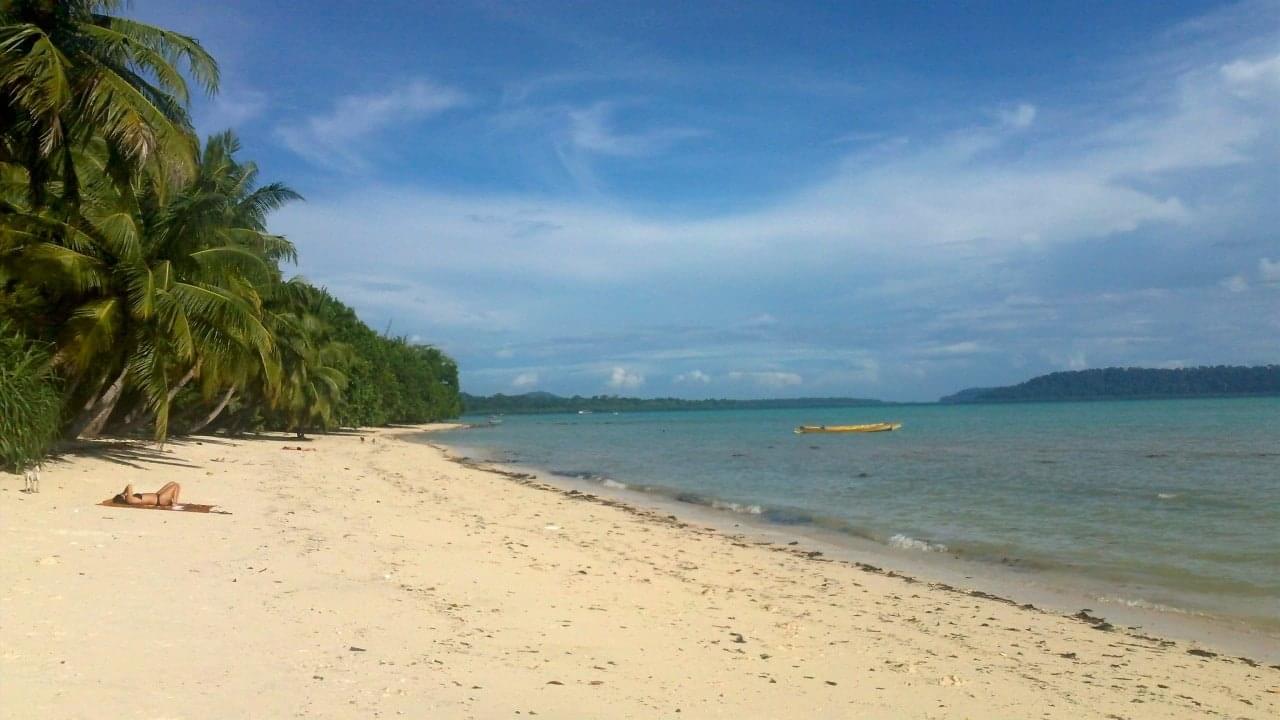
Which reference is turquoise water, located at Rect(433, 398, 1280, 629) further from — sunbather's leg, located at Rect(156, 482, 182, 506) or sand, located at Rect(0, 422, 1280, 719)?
sunbather's leg, located at Rect(156, 482, 182, 506)

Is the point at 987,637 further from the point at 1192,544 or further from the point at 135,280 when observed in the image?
the point at 135,280

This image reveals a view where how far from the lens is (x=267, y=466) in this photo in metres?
21.1

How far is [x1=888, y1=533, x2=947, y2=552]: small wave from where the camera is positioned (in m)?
14.0

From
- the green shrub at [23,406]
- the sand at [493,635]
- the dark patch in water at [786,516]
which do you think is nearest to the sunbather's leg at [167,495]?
the sand at [493,635]

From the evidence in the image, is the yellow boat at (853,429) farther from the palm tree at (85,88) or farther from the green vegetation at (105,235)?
the palm tree at (85,88)

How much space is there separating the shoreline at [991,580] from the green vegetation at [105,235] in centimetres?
963

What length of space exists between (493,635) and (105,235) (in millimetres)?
13095

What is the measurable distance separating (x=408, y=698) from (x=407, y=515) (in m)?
9.34

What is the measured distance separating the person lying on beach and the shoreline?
867 centimetres

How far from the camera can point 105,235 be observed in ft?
50.8

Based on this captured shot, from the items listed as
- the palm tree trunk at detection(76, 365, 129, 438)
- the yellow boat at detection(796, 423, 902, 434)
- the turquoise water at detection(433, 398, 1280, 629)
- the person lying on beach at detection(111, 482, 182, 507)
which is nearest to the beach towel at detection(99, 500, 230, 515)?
the person lying on beach at detection(111, 482, 182, 507)

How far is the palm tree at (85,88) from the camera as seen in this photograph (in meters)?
11.5

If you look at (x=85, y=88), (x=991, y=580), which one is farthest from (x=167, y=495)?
(x=991, y=580)

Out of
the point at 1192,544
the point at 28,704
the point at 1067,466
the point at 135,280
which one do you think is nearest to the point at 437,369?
the point at 1067,466
